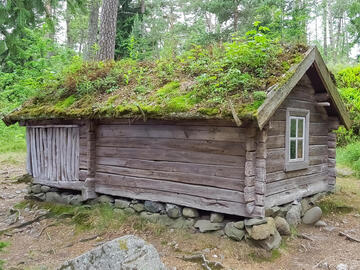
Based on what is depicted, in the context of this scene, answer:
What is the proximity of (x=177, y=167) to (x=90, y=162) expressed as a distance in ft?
8.20

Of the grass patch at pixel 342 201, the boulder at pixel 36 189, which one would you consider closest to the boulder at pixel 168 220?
the boulder at pixel 36 189

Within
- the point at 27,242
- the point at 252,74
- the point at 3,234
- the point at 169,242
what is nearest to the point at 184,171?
the point at 169,242

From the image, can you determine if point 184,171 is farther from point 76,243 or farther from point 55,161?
point 55,161

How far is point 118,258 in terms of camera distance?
3795mm

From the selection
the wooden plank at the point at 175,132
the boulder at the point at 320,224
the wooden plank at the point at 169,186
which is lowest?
the boulder at the point at 320,224

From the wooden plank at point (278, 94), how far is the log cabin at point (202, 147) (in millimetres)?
17

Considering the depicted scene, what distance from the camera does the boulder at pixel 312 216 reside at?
282 inches

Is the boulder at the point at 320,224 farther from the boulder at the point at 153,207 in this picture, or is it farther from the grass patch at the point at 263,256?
the boulder at the point at 153,207

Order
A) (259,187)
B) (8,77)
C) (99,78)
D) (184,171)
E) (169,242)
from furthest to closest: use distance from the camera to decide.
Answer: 1. (8,77)
2. (99,78)
3. (184,171)
4. (169,242)
5. (259,187)

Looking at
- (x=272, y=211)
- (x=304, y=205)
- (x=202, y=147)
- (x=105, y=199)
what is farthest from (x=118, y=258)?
(x=304, y=205)

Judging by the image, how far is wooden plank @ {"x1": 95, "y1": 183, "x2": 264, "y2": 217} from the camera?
587 cm

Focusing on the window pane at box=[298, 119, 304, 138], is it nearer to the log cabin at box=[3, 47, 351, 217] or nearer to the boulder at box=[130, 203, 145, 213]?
the log cabin at box=[3, 47, 351, 217]

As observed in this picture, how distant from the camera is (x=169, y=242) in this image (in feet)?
20.2

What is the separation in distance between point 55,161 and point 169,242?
13.8ft
